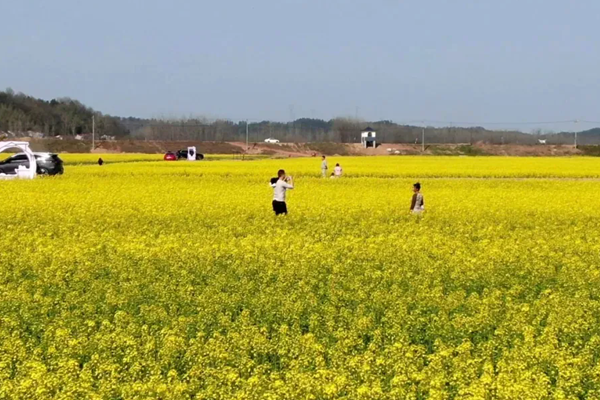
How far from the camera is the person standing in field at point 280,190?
22827 millimetres

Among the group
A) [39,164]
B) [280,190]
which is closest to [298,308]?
[280,190]

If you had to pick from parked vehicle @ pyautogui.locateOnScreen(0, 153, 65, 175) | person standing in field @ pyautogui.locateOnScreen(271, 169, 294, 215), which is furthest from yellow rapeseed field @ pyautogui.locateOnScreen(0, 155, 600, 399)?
parked vehicle @ pyautogui.locateOnScreen(0, 153, 65, 175)

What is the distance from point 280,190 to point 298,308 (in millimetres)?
12343

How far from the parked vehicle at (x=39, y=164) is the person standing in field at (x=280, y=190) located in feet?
92.3

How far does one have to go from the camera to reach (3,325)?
10367 millimetres

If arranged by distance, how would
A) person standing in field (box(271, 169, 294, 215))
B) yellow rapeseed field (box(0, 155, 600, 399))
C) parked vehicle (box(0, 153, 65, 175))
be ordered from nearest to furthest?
yellow rapeseed field (box(0, 155, 600, 399)) < person standing in field (box(271, 169, 294, 215)) < parked vehicle (box(0, 153, 65, 175))

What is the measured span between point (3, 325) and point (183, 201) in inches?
766

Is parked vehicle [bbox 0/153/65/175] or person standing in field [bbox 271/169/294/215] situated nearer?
person standing in field [bbox 271/169/294/215]

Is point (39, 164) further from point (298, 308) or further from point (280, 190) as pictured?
point (298, 308)

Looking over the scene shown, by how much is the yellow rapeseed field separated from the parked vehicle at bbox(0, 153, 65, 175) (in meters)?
25.2

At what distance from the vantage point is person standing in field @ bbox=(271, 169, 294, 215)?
22.8 m

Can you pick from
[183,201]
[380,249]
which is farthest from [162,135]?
[380,249]

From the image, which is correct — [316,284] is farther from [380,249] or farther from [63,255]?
[63,255]

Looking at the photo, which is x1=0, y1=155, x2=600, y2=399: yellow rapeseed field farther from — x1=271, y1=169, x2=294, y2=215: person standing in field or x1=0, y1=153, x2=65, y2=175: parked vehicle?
x1=0, y1=153, x2=65, y2=175: parked vehicle
